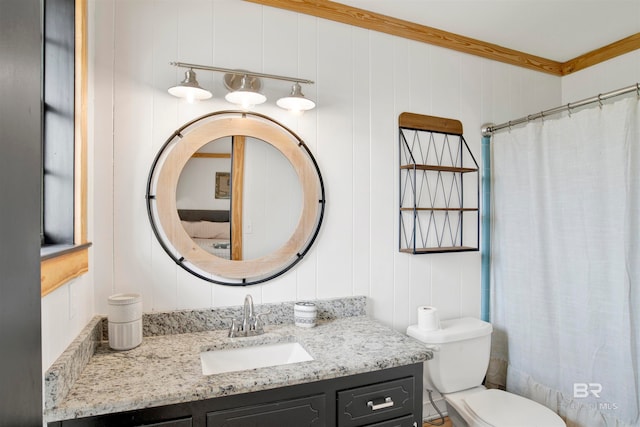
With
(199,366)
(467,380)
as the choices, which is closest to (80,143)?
(199,366)

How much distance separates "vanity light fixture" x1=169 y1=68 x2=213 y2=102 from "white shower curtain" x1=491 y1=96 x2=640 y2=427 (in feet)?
5.88

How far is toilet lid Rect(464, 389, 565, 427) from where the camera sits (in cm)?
167

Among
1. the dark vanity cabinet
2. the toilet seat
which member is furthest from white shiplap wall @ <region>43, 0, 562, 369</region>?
the toilet seat

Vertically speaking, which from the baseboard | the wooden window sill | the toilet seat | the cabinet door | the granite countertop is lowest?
the baseboard

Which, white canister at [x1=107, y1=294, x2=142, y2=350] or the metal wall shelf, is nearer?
white canister at [x1=107, y1=294, x2=142, y2=350]

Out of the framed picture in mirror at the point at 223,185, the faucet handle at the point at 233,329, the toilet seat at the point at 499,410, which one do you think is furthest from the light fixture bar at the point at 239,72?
the toilet seat at the point at 499,410

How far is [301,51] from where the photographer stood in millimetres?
1933

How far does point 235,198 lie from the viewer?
5.87 ft

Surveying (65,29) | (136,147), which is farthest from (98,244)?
(65,29)

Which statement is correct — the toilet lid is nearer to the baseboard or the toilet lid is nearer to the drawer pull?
the baseboard

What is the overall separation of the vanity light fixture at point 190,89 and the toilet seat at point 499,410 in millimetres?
1944

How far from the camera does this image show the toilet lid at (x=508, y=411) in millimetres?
1667

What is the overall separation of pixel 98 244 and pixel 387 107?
162cm
